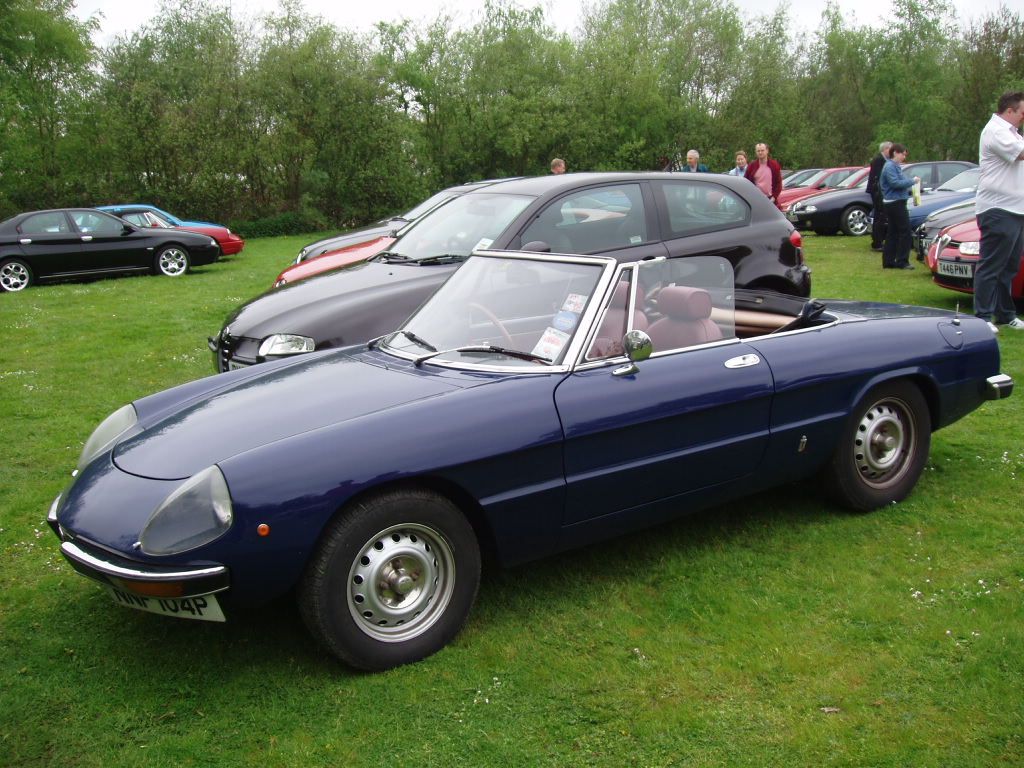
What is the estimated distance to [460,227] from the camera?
6.80 metres

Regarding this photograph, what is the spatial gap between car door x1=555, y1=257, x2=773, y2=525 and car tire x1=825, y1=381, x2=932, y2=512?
0.63m

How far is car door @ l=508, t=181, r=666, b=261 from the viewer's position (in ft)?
19.9

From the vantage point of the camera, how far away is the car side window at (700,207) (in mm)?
6414

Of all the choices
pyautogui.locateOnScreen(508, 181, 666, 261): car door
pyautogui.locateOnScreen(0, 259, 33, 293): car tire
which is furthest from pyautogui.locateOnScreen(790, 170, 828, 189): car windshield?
pyautogui.locateOnScreen(0, 259, 33, 293): car tire

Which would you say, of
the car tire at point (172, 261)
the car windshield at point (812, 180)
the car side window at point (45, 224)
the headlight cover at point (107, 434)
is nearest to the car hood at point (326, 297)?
the headlight cover at point (107, 434)

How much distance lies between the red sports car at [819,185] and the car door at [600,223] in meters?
13.8

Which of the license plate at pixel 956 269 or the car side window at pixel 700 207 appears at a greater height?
the car side window at pixel 700 207

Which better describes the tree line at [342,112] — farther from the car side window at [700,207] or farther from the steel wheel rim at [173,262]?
the car side window at [700,207]

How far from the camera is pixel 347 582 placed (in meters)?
3.04

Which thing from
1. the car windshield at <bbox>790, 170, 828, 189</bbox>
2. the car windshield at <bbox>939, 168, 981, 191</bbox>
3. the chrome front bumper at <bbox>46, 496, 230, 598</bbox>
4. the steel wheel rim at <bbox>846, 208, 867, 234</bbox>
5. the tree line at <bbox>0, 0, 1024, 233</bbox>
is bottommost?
the chrome front bumper at <bbox>46, 496, 230, 598</bbox>

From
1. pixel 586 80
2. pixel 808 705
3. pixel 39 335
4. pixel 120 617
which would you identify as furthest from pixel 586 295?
pixel 586 80

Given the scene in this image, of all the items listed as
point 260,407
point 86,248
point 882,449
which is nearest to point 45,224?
point 86,248

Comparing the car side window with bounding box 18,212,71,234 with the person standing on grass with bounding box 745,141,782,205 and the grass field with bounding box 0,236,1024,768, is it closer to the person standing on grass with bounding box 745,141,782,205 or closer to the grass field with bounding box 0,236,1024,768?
the person standing on grass with bounding box 745,141,782,205

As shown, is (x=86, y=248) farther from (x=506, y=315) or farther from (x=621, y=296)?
(x=621, y=296)
